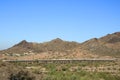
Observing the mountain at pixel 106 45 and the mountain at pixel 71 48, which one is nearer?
the mountain at pixel 71 48

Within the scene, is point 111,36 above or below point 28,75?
above

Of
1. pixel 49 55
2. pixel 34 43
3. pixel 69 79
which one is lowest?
pixel 69 79

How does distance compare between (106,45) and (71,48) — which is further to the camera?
(71,48)

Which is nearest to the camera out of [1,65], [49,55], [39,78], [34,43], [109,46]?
[39,78]

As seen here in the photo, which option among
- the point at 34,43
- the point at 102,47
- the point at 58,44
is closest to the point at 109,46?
the point at 102,47

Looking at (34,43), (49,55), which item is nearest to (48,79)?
(49,55)

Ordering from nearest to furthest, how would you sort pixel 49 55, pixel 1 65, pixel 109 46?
pixel 1 65 → pixel 49 55 → pixel 109 46

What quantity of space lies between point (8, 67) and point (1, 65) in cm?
144

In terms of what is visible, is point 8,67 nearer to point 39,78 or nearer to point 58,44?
point 39,78

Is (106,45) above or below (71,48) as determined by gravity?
below

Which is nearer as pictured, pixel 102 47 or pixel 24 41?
pixel 102 47

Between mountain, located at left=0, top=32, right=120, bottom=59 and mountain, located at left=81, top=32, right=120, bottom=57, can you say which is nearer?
mountain, located at left=0, top=32, right=120, bottom=59

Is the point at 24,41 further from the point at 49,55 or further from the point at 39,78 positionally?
the point at 39,78

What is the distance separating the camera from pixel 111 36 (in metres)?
105
